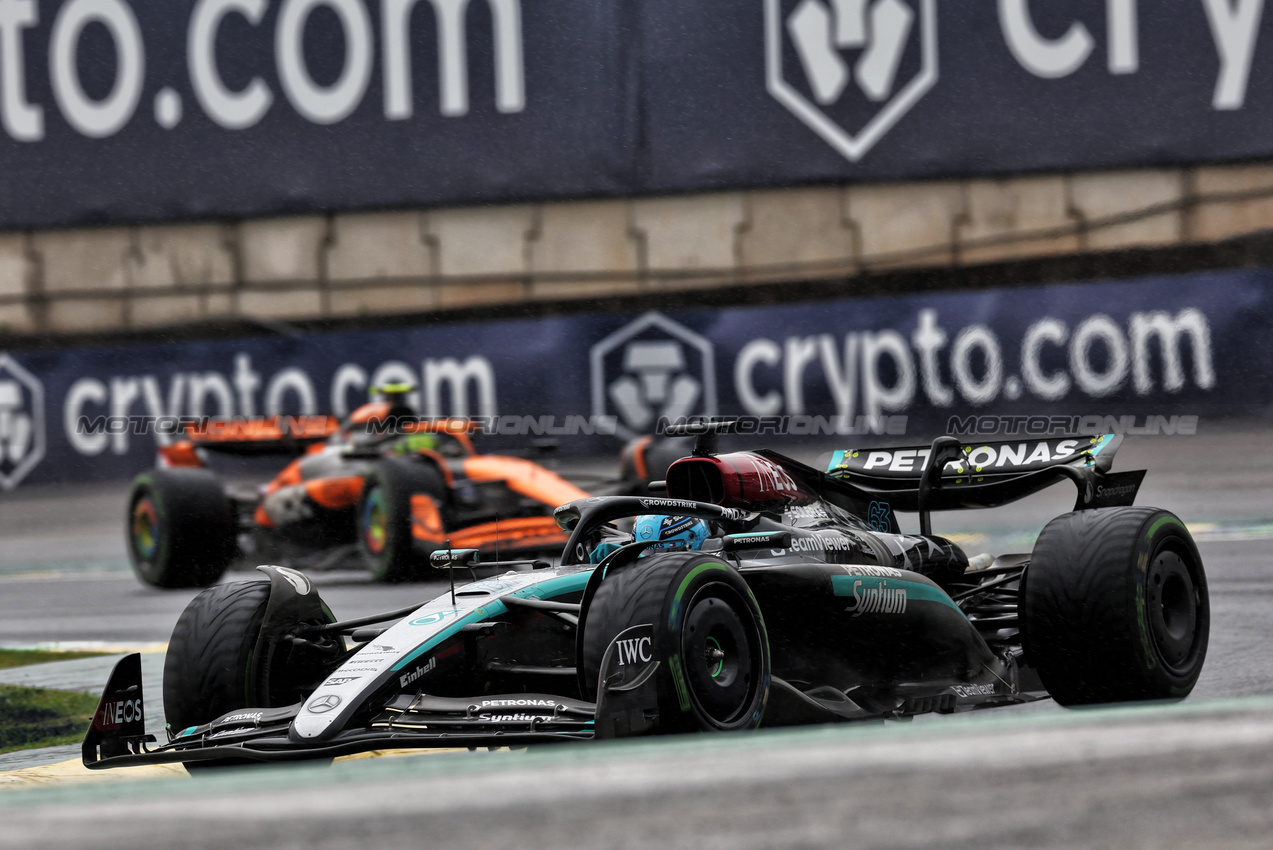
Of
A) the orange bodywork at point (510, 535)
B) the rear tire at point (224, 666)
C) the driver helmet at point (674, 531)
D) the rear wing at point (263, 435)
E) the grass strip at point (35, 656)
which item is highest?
the rear wing at point (263, 435)

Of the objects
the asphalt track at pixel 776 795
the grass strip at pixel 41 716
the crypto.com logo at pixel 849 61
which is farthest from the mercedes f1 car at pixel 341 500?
the asphalt track at pixel 776 795

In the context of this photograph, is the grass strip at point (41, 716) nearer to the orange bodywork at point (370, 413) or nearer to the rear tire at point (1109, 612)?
the rear tire at point (1109, 612)

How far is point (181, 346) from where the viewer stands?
39.8ft

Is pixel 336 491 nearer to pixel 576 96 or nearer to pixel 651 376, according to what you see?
pixel 651 376

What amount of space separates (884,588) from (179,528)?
639 cm

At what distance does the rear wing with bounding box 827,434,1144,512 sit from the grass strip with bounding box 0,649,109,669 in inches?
156

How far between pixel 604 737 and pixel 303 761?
0.85 meters

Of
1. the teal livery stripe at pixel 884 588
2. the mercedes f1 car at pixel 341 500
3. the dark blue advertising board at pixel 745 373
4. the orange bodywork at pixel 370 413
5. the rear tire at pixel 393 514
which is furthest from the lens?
the orange bodywork at pixel 370 413

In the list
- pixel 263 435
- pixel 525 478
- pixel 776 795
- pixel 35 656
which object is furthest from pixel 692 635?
pixel 263 435

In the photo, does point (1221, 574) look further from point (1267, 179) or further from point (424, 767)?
point (424, 767)

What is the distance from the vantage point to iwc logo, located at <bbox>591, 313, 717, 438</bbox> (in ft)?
37.2
